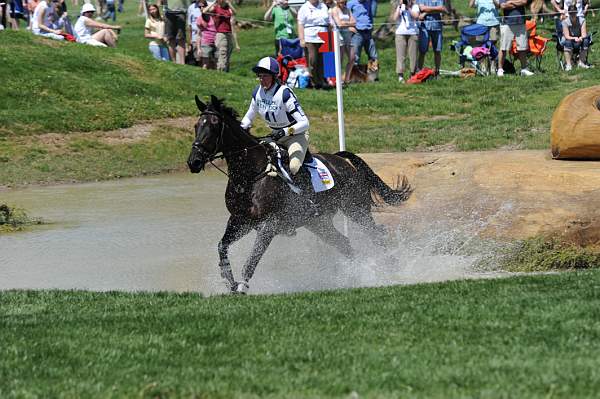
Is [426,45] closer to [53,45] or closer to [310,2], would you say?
[310,2]

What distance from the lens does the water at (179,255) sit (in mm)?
12453

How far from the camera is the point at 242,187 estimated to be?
12023 mm

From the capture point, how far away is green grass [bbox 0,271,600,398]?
6.94 metres

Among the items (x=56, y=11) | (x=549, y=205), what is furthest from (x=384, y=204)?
(x=56, y=11)

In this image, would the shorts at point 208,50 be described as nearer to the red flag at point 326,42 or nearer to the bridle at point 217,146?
the red flag at point 326,42

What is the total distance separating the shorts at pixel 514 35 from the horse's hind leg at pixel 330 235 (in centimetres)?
1480

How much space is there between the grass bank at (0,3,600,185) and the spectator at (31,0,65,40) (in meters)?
1.31

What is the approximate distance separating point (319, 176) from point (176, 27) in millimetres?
17756

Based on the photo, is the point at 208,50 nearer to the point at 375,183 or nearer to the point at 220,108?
the point at 375,183

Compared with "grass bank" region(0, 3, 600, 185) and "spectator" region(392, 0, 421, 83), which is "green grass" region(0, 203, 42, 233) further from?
"spectator" region(392, 0, 421, 83)

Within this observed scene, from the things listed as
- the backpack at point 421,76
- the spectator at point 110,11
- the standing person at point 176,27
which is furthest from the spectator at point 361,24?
the spectator at point 110,11

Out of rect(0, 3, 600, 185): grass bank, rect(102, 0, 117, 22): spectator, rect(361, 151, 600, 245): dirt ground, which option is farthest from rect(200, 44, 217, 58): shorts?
rect(102, 0, 117, 22): spectator

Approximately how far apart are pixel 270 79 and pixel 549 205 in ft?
10.8

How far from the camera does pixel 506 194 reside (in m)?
13.0
